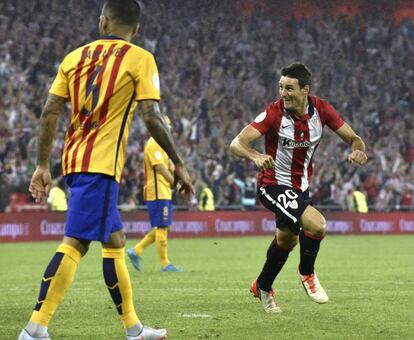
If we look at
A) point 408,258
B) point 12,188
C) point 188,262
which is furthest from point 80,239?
point 12,188

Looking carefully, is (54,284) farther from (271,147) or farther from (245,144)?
(271,147)

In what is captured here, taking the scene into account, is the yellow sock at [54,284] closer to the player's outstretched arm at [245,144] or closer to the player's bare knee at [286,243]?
the player's outstretched arm at [245,144]

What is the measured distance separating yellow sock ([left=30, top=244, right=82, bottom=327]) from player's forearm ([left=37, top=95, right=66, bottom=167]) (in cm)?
60

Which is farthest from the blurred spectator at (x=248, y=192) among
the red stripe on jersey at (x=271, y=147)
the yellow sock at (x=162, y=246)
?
the red stripe on jersey at (x=271, y=147)

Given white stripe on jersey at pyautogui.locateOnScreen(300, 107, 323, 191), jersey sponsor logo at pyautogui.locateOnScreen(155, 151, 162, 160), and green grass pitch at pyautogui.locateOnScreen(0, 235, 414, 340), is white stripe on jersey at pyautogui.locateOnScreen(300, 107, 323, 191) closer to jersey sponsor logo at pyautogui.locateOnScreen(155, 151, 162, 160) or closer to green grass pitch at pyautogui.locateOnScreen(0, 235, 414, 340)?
green grass pitch at pyautogui.locateOnScreen(0, 235, 414, 340)

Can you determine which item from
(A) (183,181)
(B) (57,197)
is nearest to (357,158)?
(A) (183,181)

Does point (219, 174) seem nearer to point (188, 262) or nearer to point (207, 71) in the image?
point (207, 71)

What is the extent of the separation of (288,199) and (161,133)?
2.99 metres

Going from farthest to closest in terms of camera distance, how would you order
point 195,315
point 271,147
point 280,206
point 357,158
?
point 271,147
point 280,206
point 357,158
point 195,315

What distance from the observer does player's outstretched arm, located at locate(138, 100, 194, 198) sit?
20.7ft

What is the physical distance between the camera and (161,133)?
6.32m

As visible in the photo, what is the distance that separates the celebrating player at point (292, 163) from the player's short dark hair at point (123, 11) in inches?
106

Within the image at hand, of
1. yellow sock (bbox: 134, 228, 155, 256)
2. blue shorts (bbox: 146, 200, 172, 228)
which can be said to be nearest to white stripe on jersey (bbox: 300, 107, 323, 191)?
blue shorts (bbox: 146, 200, 172, 228)

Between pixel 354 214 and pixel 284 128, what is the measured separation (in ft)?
64.1
